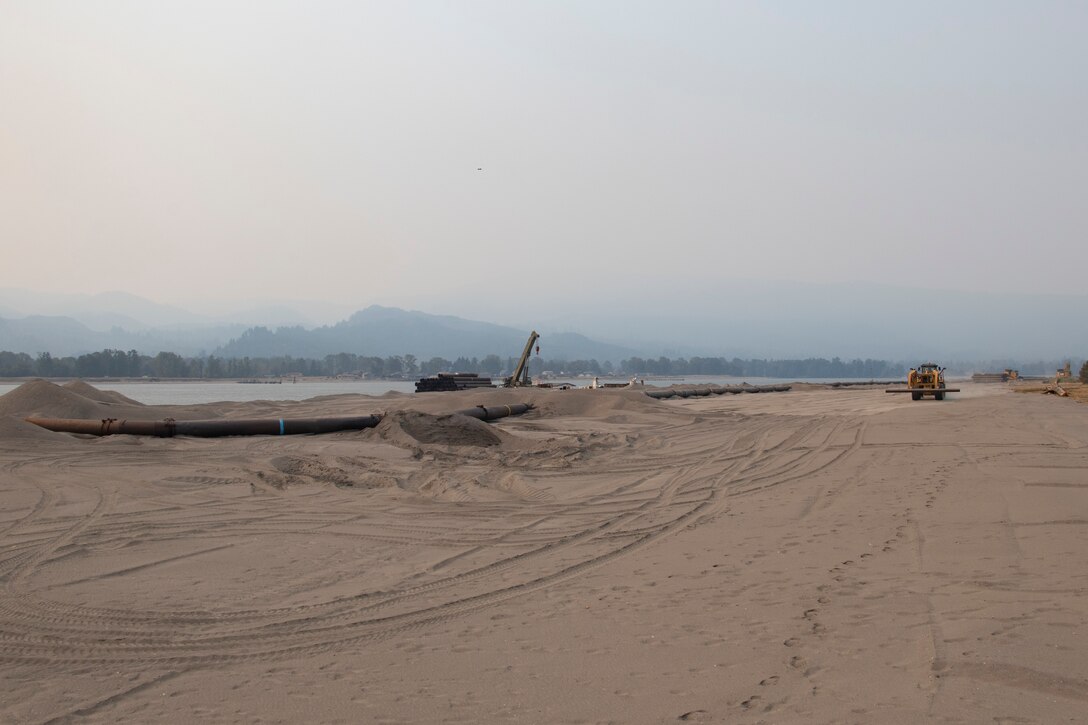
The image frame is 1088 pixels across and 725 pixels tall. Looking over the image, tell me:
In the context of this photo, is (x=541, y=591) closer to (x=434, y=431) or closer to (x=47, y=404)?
(x=434, y=431)

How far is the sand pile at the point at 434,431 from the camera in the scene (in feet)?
50.6

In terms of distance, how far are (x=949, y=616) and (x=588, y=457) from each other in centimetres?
938

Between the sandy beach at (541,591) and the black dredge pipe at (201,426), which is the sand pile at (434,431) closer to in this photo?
the black dredge pipe at (201,426)

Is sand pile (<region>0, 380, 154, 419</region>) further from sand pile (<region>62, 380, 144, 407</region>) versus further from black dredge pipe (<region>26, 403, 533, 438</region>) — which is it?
sand pile (<region>62, 380, 144, 407</region>)

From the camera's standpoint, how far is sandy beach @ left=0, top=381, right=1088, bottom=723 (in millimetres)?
3648

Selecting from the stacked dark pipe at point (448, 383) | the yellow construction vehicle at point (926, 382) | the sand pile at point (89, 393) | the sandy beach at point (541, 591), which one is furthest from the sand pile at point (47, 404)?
the yellow construction vehicle at point (926, 382)

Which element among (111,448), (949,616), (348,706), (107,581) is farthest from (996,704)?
(111,448)

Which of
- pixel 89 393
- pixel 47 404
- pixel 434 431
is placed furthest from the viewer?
pixel 89 393

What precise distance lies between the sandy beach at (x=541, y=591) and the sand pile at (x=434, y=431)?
11.8 ft

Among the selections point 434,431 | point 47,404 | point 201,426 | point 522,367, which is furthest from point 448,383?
point 434,431

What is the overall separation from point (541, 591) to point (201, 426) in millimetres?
12292

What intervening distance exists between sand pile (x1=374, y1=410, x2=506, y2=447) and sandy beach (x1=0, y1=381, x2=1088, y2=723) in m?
3.59

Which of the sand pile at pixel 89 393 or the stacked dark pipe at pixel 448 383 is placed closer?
the sand pile at pixel 89 393

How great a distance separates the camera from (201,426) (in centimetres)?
1586
